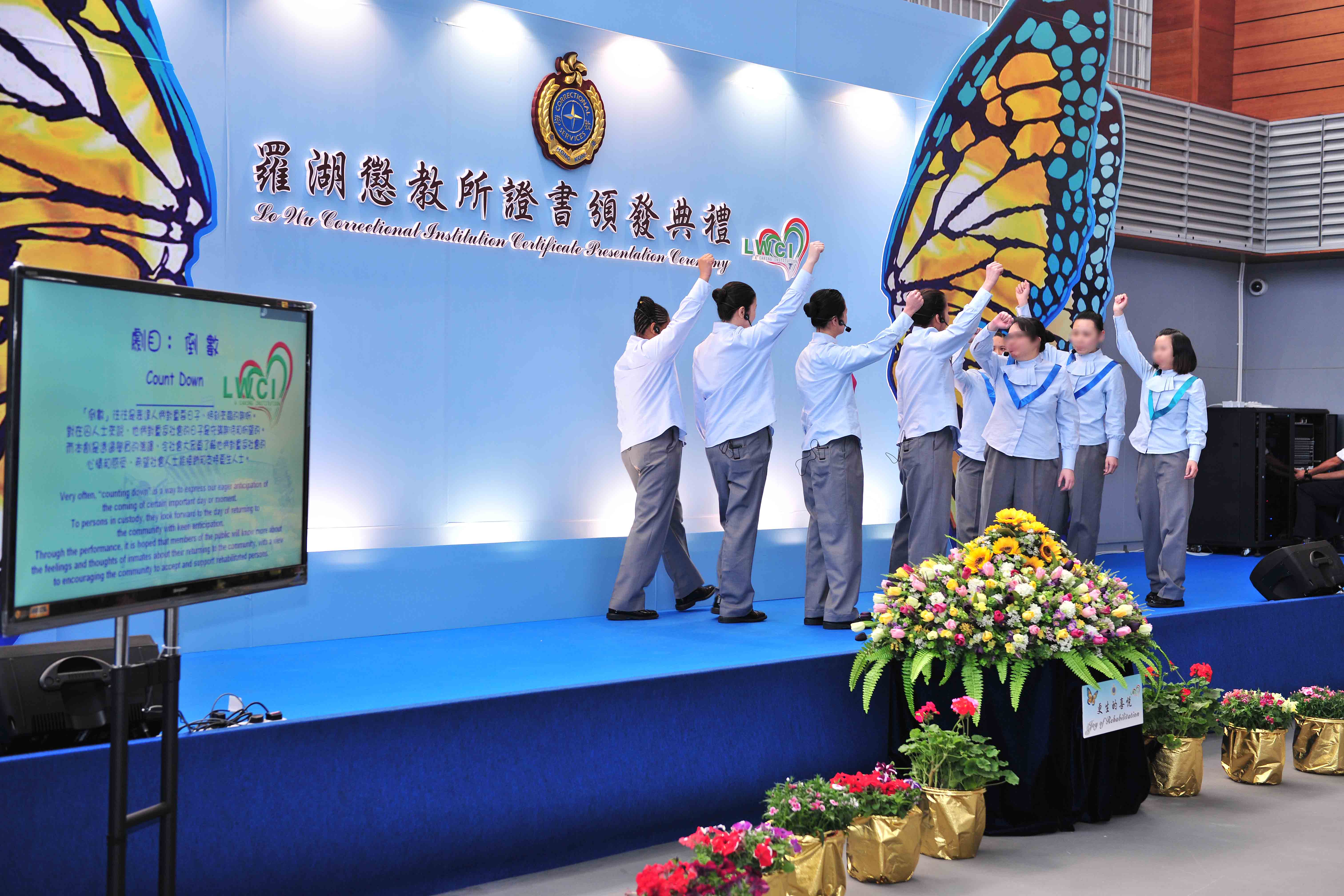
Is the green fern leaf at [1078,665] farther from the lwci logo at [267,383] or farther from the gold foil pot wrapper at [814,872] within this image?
the lwci logo at [267,383]

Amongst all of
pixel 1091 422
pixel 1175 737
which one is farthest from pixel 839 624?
pixel 1091 422

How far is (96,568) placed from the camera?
187 centimetres

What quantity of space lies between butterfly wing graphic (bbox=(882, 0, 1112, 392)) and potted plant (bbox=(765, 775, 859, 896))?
476 centimetres

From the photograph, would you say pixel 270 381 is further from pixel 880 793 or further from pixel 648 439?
pixel 648 439

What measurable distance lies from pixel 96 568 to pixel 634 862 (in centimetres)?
175

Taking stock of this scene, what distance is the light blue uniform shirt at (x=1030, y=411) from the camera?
6238 mm

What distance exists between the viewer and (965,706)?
322cm

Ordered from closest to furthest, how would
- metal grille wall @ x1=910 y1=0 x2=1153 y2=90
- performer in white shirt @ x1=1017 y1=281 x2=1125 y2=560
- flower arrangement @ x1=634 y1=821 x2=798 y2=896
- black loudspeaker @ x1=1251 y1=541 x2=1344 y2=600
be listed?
flower arrangement @ x1=634 y1=821 x2=798 y2=896 < black loudspeaker @ x1=1251 y1=541 x2=1344 y2=600 < performer in white shirt @ x1=1017 y1=281 x2=1125 y2=560 < metal grille wall @ x1=910 y1=0 x2=1153 y2=90

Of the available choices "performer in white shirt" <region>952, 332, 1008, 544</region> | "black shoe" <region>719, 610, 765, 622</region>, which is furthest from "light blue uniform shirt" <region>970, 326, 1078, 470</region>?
"black shoe" <region>719, 610, 765, 622</region>

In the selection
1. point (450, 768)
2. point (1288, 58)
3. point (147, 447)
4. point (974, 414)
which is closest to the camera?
point (147, 447)

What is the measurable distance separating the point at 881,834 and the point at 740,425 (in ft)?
9.48

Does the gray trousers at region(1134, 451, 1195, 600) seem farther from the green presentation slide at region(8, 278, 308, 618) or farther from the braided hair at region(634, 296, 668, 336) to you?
the green presentation slide at region(8, 278, 308, 618)

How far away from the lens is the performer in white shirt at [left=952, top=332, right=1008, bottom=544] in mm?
6598

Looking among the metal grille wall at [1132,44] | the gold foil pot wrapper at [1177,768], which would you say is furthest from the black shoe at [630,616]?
the metal grille wall at [1132,44]
